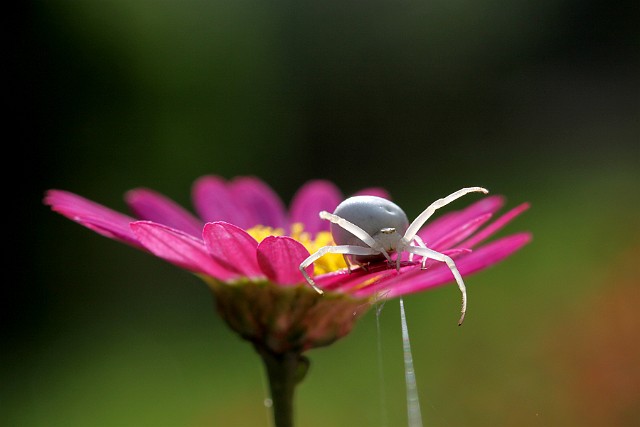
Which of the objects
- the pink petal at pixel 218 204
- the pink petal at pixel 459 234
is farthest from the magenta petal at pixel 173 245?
the pink petal at pixel 218 204

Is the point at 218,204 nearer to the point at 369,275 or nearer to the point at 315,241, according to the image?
the point at 315,241

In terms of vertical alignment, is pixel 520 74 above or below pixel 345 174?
above

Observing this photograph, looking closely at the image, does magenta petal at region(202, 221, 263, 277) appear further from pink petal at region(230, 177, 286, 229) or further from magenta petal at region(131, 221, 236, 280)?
pink petal at region(230, 177, 286, 229)

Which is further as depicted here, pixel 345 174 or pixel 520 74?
pixel 520 74

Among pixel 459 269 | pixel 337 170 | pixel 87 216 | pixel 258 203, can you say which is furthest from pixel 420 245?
pixel 337 170

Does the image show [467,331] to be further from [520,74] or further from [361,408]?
[520,74]

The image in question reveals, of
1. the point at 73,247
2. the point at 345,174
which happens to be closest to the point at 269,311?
the point at 73,247
